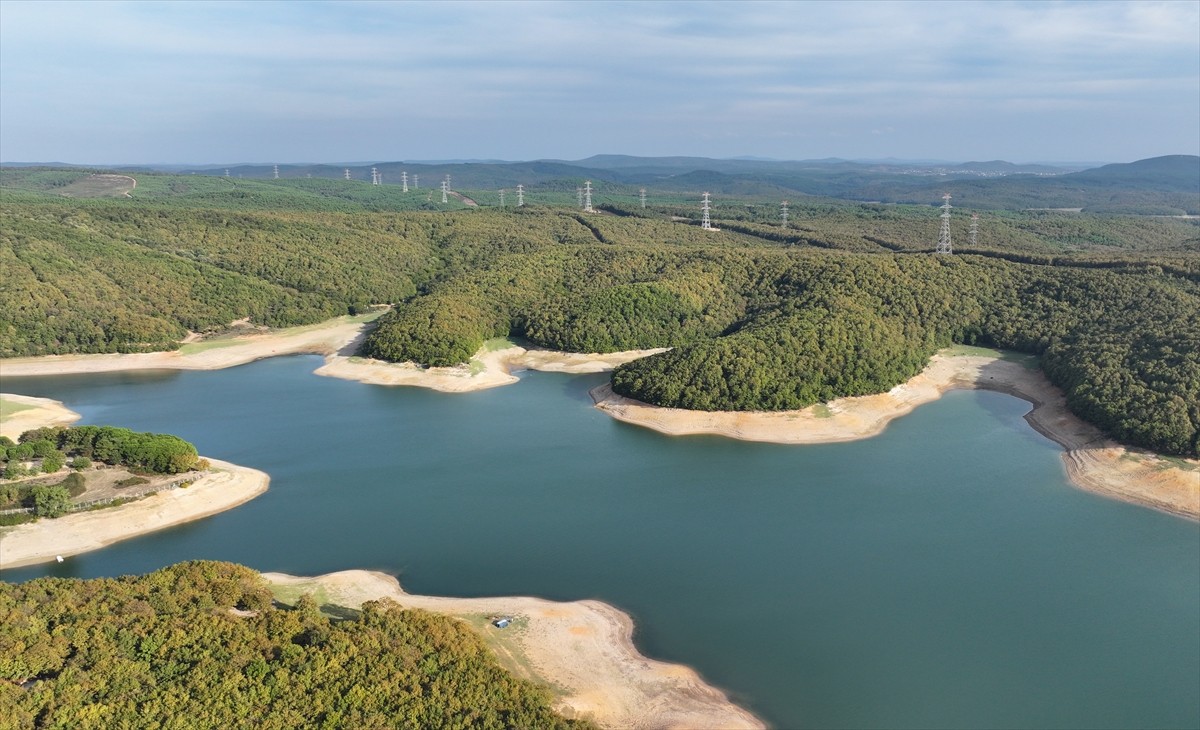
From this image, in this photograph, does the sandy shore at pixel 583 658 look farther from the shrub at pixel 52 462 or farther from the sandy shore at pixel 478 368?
the sandy shore at pixel 478 368

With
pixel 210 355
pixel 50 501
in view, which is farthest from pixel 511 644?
pixel 210 355

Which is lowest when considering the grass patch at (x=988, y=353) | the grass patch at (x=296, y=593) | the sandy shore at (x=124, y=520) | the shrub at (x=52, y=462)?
the grass patch at (x=296, y=593)

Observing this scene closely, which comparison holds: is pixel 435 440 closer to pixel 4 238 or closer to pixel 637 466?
pixel 637 466

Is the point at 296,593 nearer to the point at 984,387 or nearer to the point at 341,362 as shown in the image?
the point at 341,362

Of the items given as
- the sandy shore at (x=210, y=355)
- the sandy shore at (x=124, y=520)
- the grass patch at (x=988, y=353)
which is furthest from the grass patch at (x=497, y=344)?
the grass patch at (x=988, y=353)

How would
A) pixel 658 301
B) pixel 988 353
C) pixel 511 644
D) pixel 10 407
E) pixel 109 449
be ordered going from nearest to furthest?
1. pixel 511 644
2. pixel 109 449
3. pixel 10 407
4. pixel 988 353
5. pixel 658 301

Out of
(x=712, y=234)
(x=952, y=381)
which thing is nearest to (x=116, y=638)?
(x=952, y=381)
